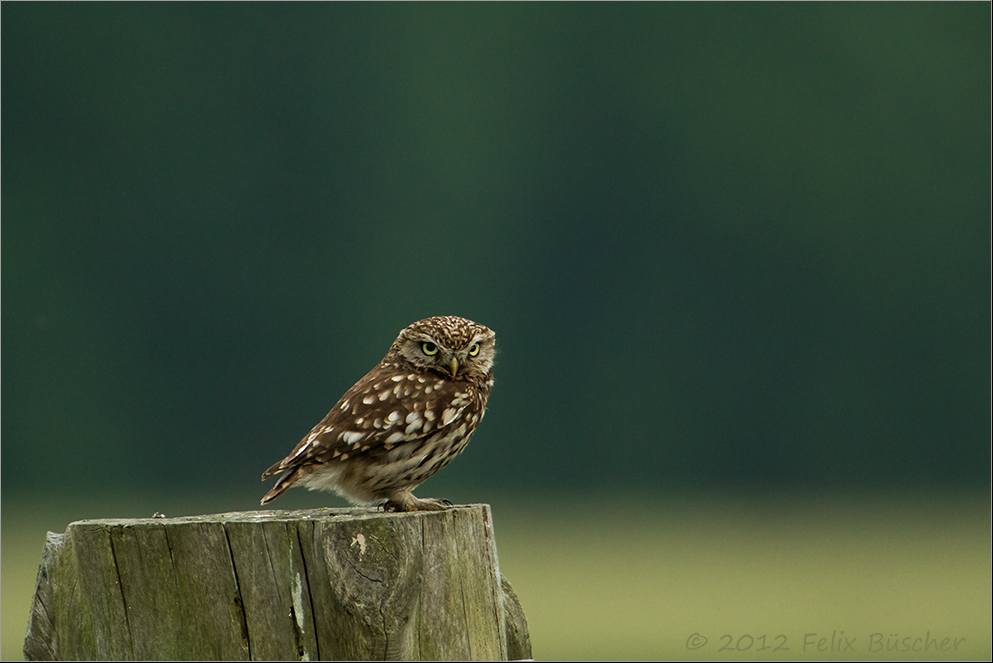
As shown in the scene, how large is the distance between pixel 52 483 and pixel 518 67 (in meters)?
24.8

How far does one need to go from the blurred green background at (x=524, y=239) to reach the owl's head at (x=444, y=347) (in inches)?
1203

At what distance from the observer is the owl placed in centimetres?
534

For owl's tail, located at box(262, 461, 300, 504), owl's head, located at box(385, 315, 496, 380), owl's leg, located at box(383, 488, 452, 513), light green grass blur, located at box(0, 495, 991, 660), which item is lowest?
light green grass blur, located at box(0, 495, 991, 660)

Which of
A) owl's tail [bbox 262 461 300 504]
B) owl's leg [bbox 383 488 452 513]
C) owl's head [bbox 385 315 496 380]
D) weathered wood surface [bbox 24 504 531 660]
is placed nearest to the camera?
weathered wood surface [bbox 24 504 531 660]

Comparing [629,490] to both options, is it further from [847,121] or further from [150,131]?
[150,131]

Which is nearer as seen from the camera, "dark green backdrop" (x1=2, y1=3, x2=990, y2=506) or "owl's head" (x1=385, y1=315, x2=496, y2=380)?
"owl's head" (x1=385, y1=315, x2=496, y2=380)

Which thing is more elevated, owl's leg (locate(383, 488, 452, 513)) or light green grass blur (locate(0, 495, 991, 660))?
owl's leg (locate(383, 488, 452, 513))

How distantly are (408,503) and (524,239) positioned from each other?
4485 centimetres

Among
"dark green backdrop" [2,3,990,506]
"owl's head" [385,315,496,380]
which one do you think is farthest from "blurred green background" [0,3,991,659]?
"owl's head" [385,315,496,380]

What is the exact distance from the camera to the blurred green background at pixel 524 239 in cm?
4262

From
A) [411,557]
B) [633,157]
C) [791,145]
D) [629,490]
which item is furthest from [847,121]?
[411,557]

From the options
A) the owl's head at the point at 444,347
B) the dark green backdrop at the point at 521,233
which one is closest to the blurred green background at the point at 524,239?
the dark green backdrop at the point at 521,233

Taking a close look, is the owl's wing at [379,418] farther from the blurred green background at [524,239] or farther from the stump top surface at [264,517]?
the blurred green background at [524,239]

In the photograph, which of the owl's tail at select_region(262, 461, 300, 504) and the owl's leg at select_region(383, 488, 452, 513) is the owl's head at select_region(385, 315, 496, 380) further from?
the owl's tail at select_region(262, 461, 300, 504)
